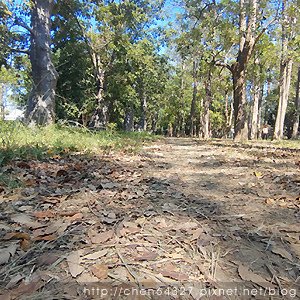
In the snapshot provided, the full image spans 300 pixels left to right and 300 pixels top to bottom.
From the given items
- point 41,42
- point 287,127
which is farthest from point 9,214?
point 287,127

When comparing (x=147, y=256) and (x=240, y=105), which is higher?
(x=240, y=105)

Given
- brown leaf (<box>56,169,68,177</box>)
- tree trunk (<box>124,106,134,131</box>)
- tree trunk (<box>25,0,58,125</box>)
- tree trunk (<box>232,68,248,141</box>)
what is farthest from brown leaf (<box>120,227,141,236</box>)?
tree trunk (<box>124,106,134,131</box>)

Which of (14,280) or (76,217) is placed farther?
(76,217)

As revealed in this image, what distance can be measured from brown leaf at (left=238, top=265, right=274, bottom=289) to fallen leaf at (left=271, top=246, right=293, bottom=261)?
0.26 metres

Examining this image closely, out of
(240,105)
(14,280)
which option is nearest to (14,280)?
(14,280)

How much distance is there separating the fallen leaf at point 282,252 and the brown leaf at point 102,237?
2.99ft

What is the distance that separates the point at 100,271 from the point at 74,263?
138 millimetres

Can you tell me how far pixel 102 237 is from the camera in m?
1.57

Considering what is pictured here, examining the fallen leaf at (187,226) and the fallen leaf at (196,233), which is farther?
the fallen leaf at (187,226)

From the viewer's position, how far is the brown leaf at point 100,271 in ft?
4.05

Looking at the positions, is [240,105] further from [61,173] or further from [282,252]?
[282,252]

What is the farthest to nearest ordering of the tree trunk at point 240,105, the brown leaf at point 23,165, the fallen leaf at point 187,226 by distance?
the tree trunk at point 240,105 → the brown leaf at point 23,165 → the fallen leaf at point 187,226

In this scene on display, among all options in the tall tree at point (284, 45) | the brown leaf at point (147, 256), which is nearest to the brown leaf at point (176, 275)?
the brown leaf at point (147, 256)

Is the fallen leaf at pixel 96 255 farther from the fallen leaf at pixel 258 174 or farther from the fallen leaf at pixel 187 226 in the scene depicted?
the fallen leaf at pixel 258 174
